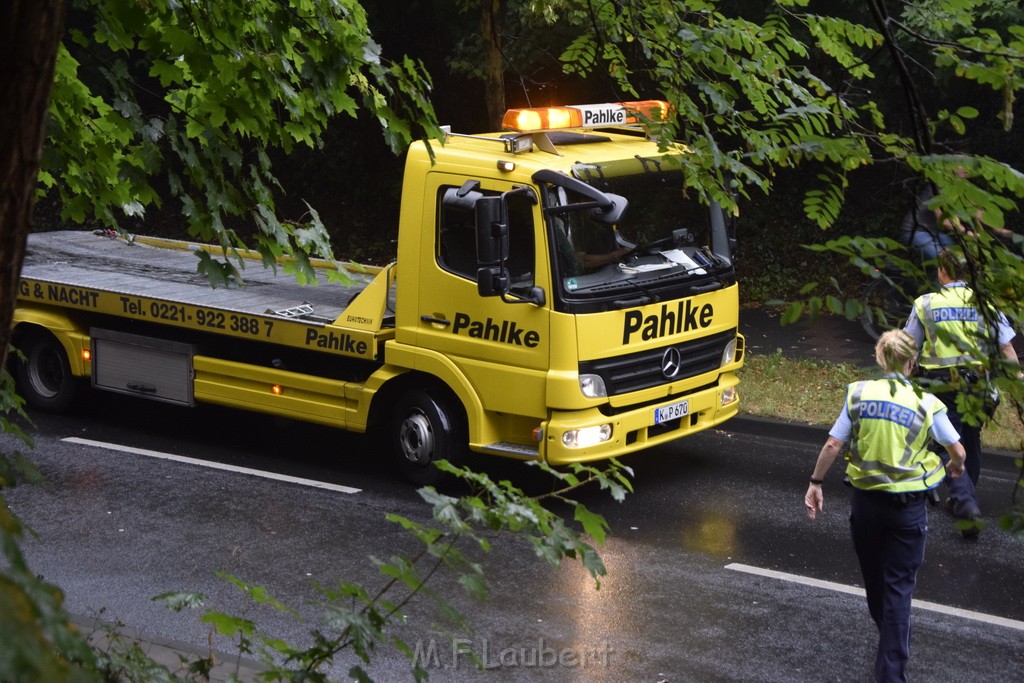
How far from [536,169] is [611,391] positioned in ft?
5.11

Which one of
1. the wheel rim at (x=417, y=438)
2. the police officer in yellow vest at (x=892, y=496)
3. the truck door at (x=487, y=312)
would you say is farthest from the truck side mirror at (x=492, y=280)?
the police officer in yellow vest at (x=892, y=496)

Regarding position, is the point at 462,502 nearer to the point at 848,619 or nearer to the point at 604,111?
the point at 848,619

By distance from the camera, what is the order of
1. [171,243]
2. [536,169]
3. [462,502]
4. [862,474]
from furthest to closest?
[171,243], [536,169], [862,474], [462,502]

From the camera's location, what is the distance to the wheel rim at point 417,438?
8883 mm

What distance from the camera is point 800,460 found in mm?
10023

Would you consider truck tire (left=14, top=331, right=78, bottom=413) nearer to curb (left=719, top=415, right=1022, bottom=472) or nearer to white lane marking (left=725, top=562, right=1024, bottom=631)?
curb (left=719, top=415, right=1022, bottom=472)

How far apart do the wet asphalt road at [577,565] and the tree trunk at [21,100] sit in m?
3.20

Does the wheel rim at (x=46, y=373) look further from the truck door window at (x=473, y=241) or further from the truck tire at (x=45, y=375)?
the truck door window at (x=473, y=241)

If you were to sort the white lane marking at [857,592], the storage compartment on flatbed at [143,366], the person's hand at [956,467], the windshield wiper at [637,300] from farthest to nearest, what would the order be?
the storage compartment on flatbed at [143,366] → the windshield wiper at [637,300] → the white lane marking at [857,592] → the person's hand at [956,467]

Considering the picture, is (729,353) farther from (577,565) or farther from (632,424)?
→ (577,565)

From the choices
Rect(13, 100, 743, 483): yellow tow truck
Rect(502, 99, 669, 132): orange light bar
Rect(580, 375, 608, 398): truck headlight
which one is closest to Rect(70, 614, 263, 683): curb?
Rect(13, 100, 743, 483): yellow tow truck

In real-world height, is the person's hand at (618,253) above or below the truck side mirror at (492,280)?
above

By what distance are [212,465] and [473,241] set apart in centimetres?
297

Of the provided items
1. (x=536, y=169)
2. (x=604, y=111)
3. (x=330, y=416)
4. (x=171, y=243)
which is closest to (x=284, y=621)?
(x=330, y=416)
